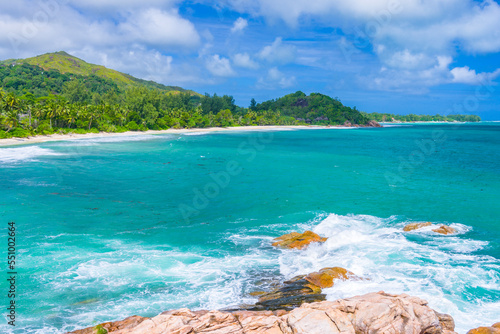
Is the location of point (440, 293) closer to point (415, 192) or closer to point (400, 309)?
point (400, 309)

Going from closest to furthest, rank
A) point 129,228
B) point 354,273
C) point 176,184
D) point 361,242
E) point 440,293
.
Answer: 1. point 440,293
2. point 354,273
3. point 361,242
4. point 129,228
5. point 176,184

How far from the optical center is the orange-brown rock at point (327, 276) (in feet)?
50.3

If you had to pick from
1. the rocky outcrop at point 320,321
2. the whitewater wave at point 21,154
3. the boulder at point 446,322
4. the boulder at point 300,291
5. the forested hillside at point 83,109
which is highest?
the forested hillside at point 83,109

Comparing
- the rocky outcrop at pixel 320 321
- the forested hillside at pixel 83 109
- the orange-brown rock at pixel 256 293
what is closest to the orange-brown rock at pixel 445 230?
the rocky outcrop at pixel 320 321

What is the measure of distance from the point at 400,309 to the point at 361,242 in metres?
10.3

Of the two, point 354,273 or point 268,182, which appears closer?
point 354,273

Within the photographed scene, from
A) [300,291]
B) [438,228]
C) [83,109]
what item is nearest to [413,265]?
[438,228]

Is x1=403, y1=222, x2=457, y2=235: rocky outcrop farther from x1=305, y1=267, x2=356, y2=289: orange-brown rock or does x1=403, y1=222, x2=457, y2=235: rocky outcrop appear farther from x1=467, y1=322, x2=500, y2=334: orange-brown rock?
x1=467, y1=322, x2=500, y2=334: orange-brown rock

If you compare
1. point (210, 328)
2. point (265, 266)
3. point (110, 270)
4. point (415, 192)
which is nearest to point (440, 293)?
point (265, 266)

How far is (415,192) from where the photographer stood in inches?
1373

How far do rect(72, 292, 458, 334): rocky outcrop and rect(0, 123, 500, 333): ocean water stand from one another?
259 cm

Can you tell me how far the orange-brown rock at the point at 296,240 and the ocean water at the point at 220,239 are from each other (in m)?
0.69

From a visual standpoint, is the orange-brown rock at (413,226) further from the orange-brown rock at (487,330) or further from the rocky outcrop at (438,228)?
the orange-brown rock at (487,330)

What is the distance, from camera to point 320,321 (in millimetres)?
10500
